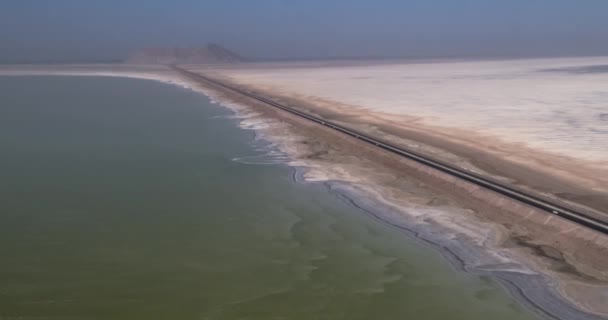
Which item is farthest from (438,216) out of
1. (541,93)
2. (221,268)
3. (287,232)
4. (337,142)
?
(541,93)

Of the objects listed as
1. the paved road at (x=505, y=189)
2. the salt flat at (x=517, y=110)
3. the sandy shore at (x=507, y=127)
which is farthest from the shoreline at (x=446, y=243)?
the salt flat at (x=517, y=110)

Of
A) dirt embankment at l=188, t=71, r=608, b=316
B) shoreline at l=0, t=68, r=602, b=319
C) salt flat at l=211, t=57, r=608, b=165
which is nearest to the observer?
shoreline at l=0, t=68, r=602, b=319

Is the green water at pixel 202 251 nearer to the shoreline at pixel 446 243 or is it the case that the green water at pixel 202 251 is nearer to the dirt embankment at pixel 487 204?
the shoreline at pixel 446 243

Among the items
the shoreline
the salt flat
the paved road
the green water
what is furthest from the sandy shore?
the green water

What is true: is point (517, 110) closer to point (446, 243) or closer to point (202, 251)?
point (446, 243)

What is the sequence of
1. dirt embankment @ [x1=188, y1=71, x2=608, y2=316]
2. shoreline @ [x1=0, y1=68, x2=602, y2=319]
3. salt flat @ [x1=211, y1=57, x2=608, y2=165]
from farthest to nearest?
1. salt flat @ [x1=211, y1=57, x2=608, y2=165]
2. dirt embankment @ [x1=188, y1=71, x2=608, y2=316]
3. shoreline @ [x1=0, y1=68, x2=602, y2=319]

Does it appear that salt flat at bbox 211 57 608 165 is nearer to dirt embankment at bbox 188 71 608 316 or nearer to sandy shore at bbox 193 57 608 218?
sandy shore at bbox 193 57 608 218

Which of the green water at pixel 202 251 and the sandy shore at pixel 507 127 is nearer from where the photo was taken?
the green water at pixel 202 251

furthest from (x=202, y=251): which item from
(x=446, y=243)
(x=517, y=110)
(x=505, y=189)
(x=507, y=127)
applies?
(x=517, y=110)

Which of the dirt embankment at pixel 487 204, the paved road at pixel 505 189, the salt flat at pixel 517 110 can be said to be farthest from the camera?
the salt flat at pixel 517 110
